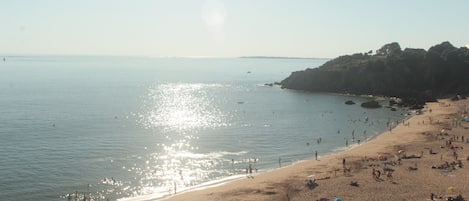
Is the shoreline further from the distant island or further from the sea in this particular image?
the distant island

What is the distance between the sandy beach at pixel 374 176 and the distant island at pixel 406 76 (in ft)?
183

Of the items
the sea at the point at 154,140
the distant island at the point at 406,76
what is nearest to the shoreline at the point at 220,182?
the sea at the point at 154,140

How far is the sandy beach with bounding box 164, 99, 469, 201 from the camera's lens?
36.9 m

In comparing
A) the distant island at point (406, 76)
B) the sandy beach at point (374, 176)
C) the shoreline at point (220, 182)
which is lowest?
the shoreline at point (220, 182)

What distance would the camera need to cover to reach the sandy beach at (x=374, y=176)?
121ft

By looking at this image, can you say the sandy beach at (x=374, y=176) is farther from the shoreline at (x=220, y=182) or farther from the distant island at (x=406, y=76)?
the distant island at (x=406, y=76)

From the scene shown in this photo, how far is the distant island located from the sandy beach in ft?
183

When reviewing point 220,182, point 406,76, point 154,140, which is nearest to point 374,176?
point 220,182

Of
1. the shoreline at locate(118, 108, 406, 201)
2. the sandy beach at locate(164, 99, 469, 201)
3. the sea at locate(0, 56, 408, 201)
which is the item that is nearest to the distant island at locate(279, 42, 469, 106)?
the sea at locate(0, 56, 408, 201)

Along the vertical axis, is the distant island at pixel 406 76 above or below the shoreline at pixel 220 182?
above

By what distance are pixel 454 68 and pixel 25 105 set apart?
111220 millimetres

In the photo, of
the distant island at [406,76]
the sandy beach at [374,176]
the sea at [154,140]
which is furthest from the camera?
the distant island at [406,76]

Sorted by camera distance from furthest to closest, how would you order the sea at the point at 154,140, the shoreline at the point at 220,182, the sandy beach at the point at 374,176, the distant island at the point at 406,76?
the distant island at the point at 406,76, the sea at the point at 154,140, the shoreline at the point at 220,182, the sandy beach at the point at 374,176

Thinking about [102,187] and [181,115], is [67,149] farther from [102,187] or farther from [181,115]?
[181,115]
